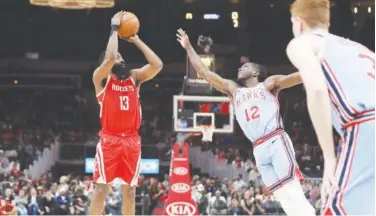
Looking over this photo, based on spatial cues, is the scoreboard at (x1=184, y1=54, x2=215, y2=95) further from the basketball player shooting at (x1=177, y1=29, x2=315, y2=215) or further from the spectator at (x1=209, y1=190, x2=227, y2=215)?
the basketball player shooting at (x1=177, y1=29, x2=315, y2=215)

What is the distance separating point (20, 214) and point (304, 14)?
11.5 meters

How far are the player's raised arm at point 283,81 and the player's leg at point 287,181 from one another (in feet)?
1.37

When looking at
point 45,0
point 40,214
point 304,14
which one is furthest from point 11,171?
point 304,14

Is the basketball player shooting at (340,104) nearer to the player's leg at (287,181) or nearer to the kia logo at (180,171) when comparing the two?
the player's leg at (287,181)

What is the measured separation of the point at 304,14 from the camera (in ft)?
10.9

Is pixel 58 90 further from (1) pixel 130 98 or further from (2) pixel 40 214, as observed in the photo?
(1) pixel 130 98

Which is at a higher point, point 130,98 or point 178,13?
point 178,13

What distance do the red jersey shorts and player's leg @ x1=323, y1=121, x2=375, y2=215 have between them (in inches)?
143

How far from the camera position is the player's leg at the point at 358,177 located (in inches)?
123

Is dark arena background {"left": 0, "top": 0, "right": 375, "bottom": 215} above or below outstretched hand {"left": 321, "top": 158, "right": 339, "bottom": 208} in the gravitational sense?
above

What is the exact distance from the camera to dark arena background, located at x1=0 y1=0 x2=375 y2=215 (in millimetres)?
21781

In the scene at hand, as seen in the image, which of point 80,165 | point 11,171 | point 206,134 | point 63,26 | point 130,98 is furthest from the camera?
point 63,26

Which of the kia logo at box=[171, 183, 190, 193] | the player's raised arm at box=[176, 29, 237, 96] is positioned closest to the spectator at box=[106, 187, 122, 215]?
the kia logo at box=[171, 183, 190, 193]

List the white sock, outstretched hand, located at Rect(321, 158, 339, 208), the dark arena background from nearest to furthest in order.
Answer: outstretched hand, located at Rect(321, 158, 339, 208), the white sock, the dark arena background
